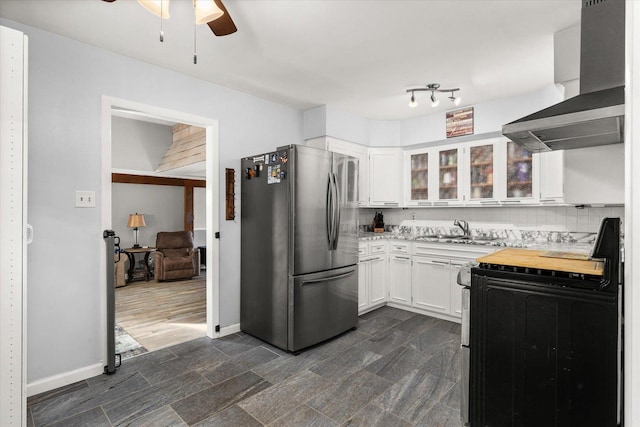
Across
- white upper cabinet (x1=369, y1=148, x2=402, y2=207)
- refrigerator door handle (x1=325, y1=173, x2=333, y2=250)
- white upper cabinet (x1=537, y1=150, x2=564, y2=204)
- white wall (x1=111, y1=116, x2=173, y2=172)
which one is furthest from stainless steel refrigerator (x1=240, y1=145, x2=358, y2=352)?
white wall (x1=111, y1=116, x2=173, y2=172)

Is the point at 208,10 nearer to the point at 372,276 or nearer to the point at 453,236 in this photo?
the point at 372,276

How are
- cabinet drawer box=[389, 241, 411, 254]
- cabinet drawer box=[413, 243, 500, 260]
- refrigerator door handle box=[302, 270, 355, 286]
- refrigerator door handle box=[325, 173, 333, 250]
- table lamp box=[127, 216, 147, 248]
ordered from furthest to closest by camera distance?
table lamp box=[127, 216, 147, 248] → cabinet drawer box=[389, 241, 411, 254] → cabinet drawer box=[413, 243, 500, 260] → refrigerator door handle box=[325, 173, 333, 250] → refrigerator door handle box=[302, 270, 355, 286]

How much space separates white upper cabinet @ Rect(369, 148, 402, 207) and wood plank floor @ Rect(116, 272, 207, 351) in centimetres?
277

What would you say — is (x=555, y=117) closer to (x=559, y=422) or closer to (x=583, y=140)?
(x=583, y=140)

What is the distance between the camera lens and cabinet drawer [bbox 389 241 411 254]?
4.21 metres

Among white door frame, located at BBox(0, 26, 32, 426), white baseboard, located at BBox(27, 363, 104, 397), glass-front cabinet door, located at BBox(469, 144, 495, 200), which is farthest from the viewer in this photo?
glass-front cabinet door, located at BBox(469, 144, 495, 200)

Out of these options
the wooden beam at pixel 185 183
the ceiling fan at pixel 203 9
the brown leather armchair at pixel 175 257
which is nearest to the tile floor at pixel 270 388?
the ceiling fan at pixel 203 9

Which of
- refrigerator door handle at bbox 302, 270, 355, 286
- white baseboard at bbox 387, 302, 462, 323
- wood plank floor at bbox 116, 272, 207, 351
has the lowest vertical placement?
wood plank floor at bbox 116, 272, 207, 351

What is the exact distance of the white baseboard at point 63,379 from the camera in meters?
2.28

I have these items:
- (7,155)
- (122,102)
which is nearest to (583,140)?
(7,155)

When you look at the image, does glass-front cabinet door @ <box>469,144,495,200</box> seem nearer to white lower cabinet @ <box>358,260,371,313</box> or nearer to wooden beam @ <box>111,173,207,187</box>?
white lower cabinet @ <box>358,260,371,313</box>

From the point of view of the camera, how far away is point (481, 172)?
3.99m

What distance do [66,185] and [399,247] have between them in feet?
11.6

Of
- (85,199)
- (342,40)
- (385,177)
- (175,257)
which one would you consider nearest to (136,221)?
(175,257)
